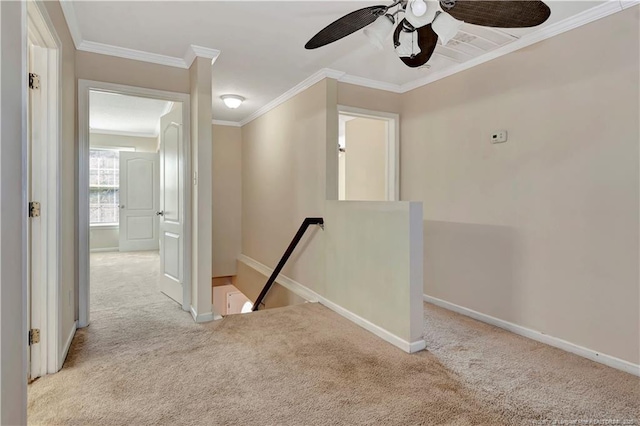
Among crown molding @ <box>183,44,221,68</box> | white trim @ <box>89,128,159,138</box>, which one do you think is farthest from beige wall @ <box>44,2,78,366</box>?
white trim @ <box>89,128,159,138</box>

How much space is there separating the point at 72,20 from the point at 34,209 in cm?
146

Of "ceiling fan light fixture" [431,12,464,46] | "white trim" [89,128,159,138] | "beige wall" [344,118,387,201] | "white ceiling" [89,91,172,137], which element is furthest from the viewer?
"white trim" [89,128,159,138]

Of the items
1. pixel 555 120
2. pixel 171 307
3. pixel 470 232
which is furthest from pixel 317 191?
pixel 555 120

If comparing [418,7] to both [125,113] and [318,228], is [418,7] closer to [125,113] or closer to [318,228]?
[318,228]

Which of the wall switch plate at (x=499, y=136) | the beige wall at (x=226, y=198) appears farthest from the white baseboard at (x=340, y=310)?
the wall switch plate at (x=499, y=136)

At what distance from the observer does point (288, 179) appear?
4.46 metres

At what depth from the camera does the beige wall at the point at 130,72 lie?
2.99m

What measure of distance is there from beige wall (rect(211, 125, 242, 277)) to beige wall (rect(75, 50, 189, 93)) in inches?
101

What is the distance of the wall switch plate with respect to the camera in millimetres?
2943

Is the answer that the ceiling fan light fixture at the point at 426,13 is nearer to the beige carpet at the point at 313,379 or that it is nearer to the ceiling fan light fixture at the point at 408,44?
the ceiling fan light fixture at the point at 408,44

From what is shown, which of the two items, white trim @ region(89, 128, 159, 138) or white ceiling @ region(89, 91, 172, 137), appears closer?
white ceiling @ region(89, 91, 172, 137)

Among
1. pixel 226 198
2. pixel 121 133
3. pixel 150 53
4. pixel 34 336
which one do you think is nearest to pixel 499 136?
pixel 150 53

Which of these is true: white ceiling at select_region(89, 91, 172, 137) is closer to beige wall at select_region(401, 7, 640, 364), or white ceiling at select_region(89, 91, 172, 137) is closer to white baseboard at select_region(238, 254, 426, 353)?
white baseboard at select_region(238, 254, 426, 353)

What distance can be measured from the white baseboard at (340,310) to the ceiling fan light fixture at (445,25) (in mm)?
1991
